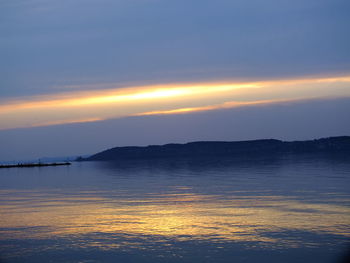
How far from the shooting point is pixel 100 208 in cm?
3616

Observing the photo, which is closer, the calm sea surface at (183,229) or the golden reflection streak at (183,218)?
the calm sea surface at (183,229)

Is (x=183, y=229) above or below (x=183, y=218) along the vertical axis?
below

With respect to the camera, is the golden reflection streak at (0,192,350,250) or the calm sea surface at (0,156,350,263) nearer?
the calm sea surface at (0,156,350,263)

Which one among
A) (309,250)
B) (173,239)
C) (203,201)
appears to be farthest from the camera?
(203,201)

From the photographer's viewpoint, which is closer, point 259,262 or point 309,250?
point 259,262

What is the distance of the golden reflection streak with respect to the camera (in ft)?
83.5

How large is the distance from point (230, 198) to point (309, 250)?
18868 mm

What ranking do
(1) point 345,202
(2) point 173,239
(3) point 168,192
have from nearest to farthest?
(2) point 173,239 < (1) point 345,202 < (3) point 168,192

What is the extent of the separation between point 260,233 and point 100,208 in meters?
16.0

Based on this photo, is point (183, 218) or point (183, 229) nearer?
point (183, 229)

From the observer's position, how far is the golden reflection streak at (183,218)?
2545 centimetres

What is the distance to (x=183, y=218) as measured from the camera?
30.0 meters

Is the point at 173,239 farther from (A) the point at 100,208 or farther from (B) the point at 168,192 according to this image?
(B) the point at 168,192

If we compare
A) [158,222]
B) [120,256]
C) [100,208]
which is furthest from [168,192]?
[120,256]
